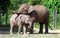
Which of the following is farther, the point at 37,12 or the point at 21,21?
the point at 37,12

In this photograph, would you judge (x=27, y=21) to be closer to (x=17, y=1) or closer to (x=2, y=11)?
(x=2, y=11)

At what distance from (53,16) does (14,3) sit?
5665 mm

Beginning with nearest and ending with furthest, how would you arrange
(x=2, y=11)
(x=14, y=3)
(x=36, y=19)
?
(x=36, y=19), (x=2, y=11), (x=14, y=3)

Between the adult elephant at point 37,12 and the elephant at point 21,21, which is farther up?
the adult elephant at point 37,12

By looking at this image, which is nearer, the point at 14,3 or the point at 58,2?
the point at 58,2

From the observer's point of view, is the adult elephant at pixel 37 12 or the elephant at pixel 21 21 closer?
the elephant at pixel 21 21

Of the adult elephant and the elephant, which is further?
the adult elephant

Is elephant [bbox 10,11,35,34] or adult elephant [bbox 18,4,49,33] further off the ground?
adult elephant [bbox 18,4,49,33]

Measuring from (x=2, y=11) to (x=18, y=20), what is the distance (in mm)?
8996

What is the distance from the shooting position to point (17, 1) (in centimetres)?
2833

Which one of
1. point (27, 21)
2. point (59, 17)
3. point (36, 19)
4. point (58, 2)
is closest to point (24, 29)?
point (27, 21)

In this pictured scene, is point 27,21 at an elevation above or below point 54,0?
below

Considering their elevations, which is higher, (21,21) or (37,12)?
(37,12)

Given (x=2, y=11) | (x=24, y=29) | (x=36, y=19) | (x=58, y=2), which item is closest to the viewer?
(x=24, y=29)
